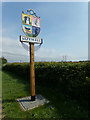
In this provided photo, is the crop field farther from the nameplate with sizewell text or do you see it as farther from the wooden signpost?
the nameplate with sizewell text

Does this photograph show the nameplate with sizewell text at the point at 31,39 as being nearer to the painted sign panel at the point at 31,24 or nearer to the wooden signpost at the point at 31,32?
the wooden signpost at the point at 31,32

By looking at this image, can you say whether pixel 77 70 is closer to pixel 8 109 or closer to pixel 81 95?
pixel 81 95

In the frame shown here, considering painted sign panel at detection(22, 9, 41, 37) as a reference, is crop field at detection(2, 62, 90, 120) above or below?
below

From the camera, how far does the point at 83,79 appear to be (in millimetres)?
2793

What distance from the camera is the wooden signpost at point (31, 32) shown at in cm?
282

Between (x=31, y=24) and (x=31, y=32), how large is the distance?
353 millimetres

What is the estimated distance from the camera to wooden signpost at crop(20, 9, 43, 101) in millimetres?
2816

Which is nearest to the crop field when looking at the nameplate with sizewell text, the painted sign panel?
the nameplate with sizewell text

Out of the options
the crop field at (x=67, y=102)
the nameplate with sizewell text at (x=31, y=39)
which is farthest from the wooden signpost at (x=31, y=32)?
the crop field at (x=67, y=102)

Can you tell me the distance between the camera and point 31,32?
117 inches

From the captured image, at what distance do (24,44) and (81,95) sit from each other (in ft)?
10.5

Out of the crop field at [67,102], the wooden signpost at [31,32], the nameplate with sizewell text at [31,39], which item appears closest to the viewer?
the crop field at [67,102]

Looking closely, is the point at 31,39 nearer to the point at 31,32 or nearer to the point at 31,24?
the point at 31,32

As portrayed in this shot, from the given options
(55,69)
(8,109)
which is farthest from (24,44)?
(8,109)
